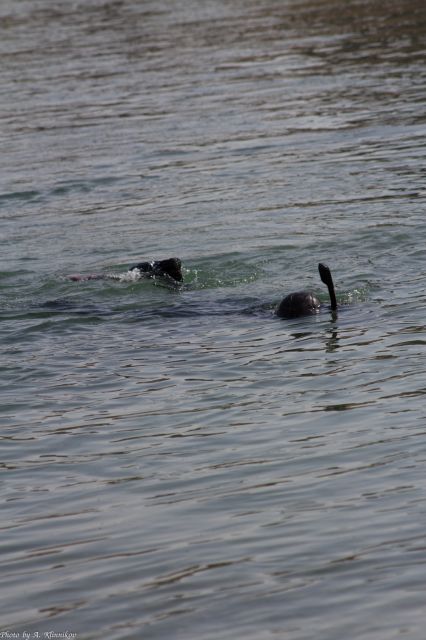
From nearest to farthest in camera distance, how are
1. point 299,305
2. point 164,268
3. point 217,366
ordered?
point 217,366 < point 299,305 < point 164,268

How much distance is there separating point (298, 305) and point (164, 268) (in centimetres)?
179

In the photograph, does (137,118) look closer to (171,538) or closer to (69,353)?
(69,353)

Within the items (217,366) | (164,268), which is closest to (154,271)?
(164,268)

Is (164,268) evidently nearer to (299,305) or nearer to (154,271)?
(154,271)

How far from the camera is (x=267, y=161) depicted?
17078 mm

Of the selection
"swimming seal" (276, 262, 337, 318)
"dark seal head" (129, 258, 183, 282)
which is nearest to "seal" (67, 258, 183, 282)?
"dark seal head" (129, 258, 183, 282)

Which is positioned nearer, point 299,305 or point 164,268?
point 299,305

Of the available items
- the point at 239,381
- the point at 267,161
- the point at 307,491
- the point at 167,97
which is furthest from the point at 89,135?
the point at 307,491

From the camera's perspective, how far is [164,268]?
11.5 metres

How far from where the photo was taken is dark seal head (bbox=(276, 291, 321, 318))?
10172mm

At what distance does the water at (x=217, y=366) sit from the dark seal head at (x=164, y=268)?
0.11 meters

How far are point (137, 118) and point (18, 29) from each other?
14.9 metres

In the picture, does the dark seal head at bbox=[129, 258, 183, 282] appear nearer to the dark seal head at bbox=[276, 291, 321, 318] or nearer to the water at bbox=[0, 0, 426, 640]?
the water at bbox=[0, 0, 426, 640]

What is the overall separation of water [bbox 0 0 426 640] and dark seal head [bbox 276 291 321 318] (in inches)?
5.5
